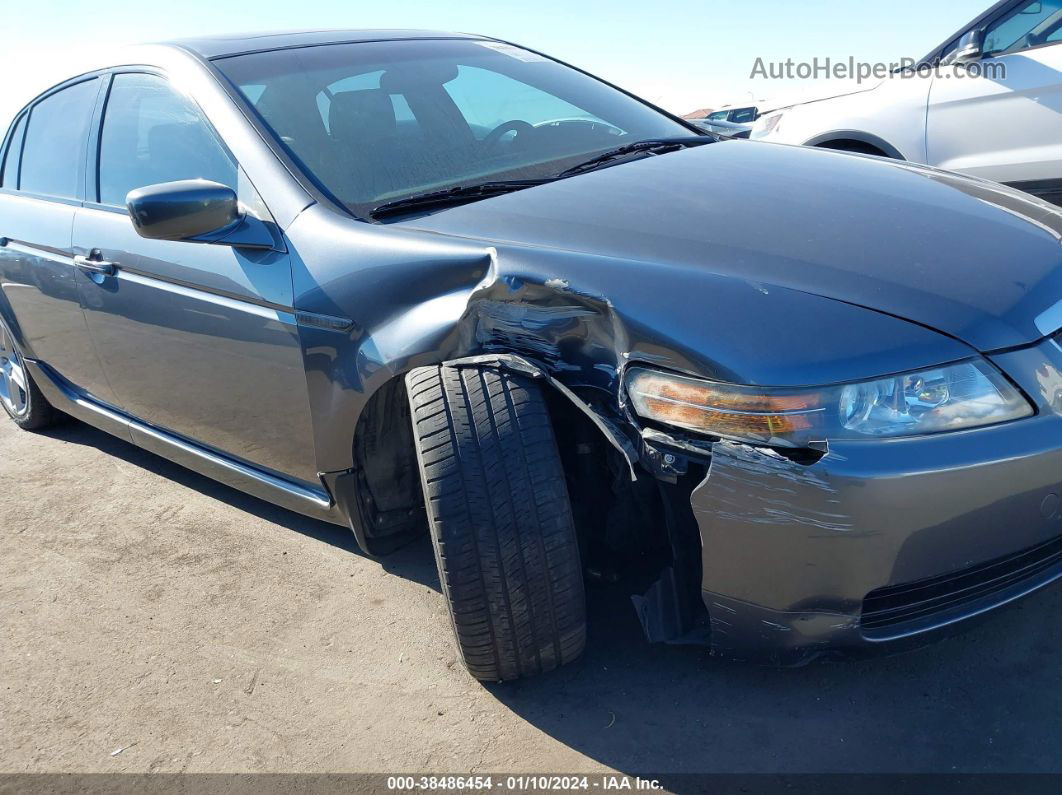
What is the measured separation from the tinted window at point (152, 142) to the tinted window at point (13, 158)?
3.25 feet

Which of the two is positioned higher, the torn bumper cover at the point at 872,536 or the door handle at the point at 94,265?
the door handle at the point at 94,265

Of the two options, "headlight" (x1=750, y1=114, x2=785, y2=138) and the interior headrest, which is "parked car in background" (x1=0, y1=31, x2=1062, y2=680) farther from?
"headlight" (x1=750, y1=114, x2=785, y2=138)

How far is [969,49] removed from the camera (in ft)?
16.0

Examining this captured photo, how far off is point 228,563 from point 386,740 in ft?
3.62

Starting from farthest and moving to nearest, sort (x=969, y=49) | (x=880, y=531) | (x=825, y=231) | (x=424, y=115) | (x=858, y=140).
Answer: (x=858, y=140) < (x=969, y=49) < (x=424, y=115) < (x=825, y=231) < (x=880, y=531)

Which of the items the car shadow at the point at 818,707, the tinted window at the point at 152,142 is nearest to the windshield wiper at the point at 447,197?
the tinted window at the point at 152,142

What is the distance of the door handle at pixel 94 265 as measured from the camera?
3008 millimetres

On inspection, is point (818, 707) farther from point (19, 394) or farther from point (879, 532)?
point (19, 394)

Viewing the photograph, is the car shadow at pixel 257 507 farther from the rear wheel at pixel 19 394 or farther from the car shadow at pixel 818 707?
the car shadow at pixel 818 707

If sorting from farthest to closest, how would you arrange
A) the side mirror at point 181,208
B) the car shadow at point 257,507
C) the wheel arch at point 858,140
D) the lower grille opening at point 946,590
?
1. the wheel arch at point 858,140
2. the car shadow at point 257,507
3. the side mirror at point 181,208
4. the lower grille opening at point 946,590

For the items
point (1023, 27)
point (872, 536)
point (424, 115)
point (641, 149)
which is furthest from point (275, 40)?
point (1023, 27)

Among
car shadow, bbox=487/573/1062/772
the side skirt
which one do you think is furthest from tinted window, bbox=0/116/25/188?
car shadow, bbox=487/573/1062/772

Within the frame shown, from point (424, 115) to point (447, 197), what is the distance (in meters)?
0.52

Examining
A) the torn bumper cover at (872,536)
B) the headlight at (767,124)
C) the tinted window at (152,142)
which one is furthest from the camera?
the headlight at (767,124)
